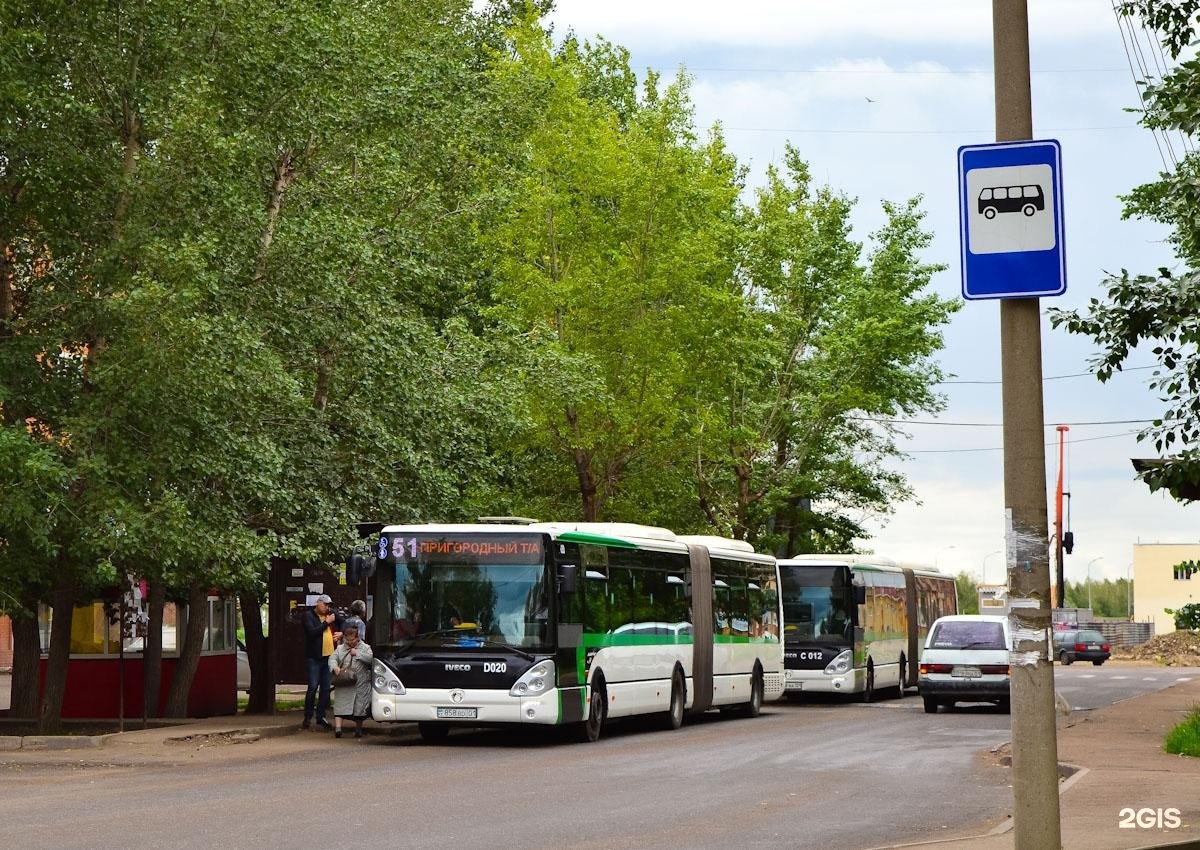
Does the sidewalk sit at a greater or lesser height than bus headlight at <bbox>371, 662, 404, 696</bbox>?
lesser

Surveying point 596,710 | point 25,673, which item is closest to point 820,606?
point 596,710

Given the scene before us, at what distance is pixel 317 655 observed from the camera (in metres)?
26.9

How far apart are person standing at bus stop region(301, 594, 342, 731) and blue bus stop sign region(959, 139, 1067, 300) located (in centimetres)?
1873

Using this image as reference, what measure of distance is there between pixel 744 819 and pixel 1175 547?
494 ft

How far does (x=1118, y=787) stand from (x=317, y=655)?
13.4 metres

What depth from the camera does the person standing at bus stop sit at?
26.8 meters

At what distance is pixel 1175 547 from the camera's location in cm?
15750

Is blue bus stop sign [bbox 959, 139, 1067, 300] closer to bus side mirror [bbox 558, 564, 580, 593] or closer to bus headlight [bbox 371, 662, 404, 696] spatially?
bus side mirror [bbox 558, 564, 580, 593]

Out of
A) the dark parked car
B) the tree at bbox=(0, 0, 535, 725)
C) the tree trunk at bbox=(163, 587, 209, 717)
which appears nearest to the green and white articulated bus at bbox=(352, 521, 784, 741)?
the tree at bbox=(0, 0, 535, 725)

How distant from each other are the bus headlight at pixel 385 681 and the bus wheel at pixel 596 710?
9.30ft

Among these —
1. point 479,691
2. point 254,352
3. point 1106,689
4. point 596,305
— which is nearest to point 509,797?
point 479,691

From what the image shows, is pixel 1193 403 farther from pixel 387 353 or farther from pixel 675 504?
pixel 675 504

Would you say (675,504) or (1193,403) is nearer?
(1193,403)

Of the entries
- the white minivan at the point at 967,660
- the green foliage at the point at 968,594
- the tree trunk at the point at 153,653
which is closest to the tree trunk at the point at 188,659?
the tree trunk at the point at 153,653
